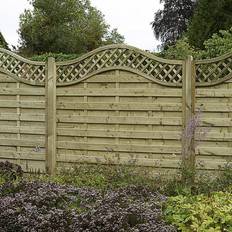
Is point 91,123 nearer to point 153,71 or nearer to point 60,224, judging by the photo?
point 153,71

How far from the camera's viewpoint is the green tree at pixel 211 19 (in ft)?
61.7

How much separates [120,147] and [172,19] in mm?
40590

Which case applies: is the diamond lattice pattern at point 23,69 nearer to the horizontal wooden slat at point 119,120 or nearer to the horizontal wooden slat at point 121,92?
the horizontal wooden slat at point 121,92

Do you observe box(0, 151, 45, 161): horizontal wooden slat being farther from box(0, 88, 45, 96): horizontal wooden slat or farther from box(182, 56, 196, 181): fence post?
box(182, 56, 196, 181): fence post

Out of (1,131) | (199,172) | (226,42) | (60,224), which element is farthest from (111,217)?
(226,42)

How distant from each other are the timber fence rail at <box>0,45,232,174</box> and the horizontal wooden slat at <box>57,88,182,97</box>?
0.01m

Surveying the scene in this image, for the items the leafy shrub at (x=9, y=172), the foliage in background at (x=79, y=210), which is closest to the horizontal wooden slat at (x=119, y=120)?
the leafy shrub at (x=9, y=172)

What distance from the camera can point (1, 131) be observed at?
29.8 feet

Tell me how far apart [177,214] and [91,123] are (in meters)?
4.09

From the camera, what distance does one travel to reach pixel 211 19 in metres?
19.4

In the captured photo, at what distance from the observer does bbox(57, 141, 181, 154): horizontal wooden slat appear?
311 inches

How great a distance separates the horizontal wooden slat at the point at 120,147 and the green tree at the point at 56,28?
25548 millimetres

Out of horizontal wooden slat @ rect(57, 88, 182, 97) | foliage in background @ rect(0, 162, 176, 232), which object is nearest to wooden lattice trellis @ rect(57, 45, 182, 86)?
horizontal wooden slat @ rect(57, 88, 182, 97)

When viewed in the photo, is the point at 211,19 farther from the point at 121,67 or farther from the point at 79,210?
the point at 79,210
